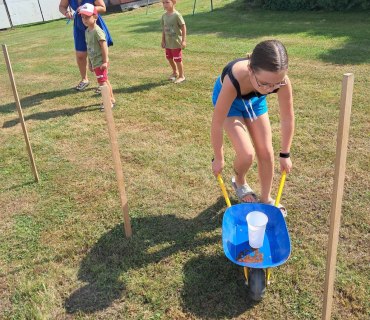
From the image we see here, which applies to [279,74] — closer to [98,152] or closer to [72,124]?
[98,152]

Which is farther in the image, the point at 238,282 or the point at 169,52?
the point at 169,52

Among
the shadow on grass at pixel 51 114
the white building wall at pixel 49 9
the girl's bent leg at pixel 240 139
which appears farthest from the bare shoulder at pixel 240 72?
the white building wall at pixel 49 9

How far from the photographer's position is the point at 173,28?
6.84 m

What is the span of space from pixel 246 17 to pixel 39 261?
40.7 feet

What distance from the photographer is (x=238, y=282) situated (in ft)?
8.93

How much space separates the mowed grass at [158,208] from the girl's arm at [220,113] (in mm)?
747

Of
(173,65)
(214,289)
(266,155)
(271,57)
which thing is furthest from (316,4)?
(214,289)

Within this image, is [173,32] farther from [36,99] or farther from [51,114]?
[36,99]

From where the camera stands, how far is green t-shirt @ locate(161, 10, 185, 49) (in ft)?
22.3

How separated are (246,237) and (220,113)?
36.9 inches

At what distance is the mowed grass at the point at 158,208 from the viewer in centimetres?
265

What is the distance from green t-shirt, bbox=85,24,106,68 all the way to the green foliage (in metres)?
9.22

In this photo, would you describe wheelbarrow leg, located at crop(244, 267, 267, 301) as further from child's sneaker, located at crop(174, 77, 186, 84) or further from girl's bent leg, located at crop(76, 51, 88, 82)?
girl's bent leg, located at crop(76, 51, 88, 82)

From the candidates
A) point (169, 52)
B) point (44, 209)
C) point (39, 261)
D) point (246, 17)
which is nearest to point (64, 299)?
point (39, 261)
